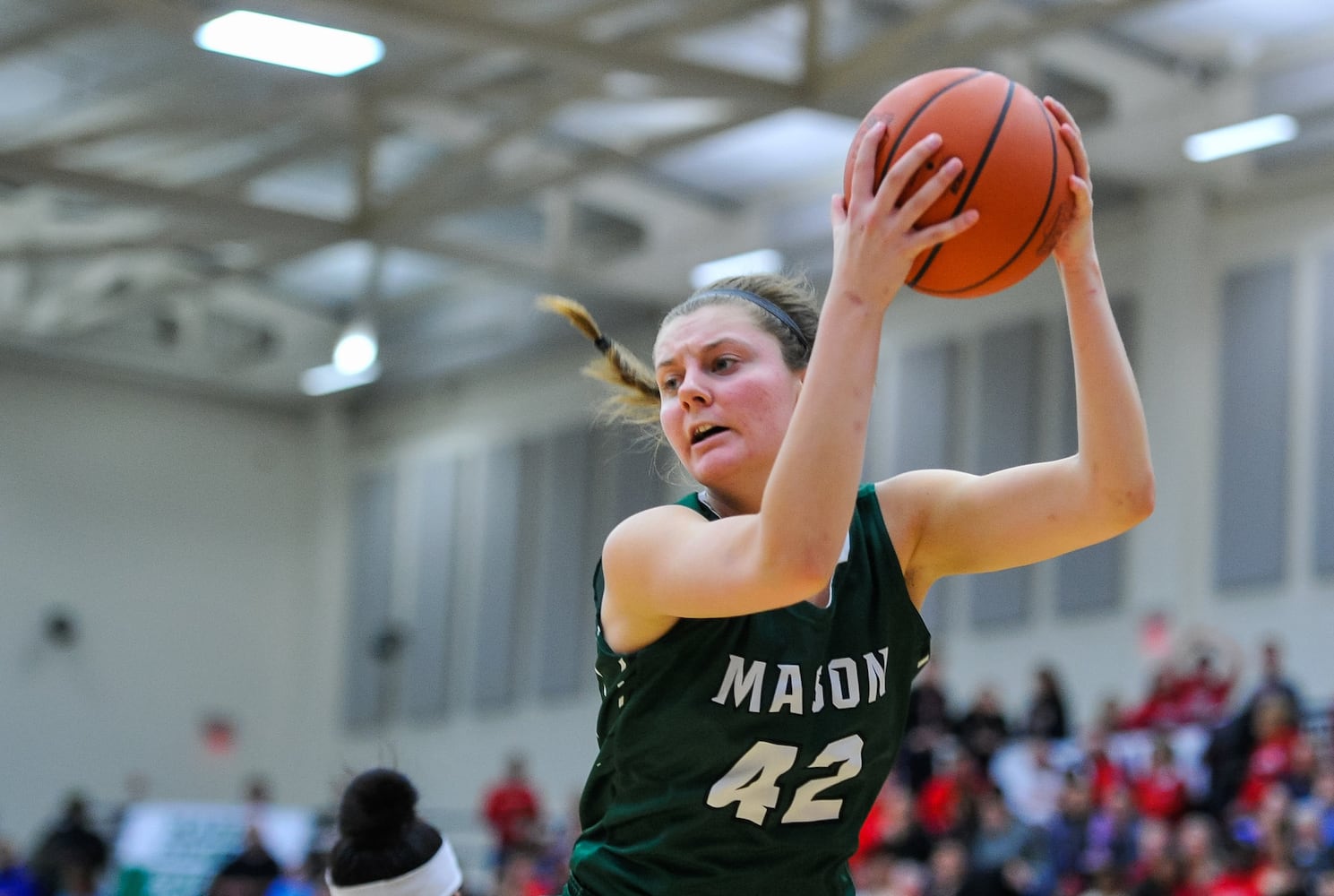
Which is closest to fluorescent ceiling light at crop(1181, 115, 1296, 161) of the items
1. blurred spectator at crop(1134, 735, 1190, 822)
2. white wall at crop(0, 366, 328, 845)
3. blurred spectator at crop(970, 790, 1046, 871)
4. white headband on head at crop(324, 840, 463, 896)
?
blurred spectator at crop(1134, 735, 1190, 822)

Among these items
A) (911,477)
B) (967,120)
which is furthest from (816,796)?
(967,120)

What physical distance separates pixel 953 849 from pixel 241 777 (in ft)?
55.0

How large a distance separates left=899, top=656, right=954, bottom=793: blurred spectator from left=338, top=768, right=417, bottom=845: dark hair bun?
1242cm

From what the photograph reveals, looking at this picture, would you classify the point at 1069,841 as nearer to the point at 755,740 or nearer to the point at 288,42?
the point at 288,42

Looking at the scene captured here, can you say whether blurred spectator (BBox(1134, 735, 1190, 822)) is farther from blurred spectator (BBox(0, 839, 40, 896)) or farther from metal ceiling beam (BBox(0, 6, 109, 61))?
metal ceiling beam (BBox(0, 6, 109, 61))

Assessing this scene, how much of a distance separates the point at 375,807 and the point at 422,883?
0.59 ft

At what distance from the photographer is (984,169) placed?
2633mm

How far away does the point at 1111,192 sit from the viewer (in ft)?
61.3

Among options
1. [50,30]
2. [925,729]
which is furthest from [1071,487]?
[50,30]

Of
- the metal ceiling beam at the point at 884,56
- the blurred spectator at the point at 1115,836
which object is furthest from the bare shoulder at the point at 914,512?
the metal ceiling beam at the point at 884,56

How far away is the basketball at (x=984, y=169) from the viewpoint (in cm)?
261

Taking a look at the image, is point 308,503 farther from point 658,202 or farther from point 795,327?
point 795,327

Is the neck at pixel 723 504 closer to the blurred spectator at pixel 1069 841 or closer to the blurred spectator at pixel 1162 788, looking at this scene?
the blurred spectator at pixel 1069 841

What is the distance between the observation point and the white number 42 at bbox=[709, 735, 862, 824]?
2.78m
